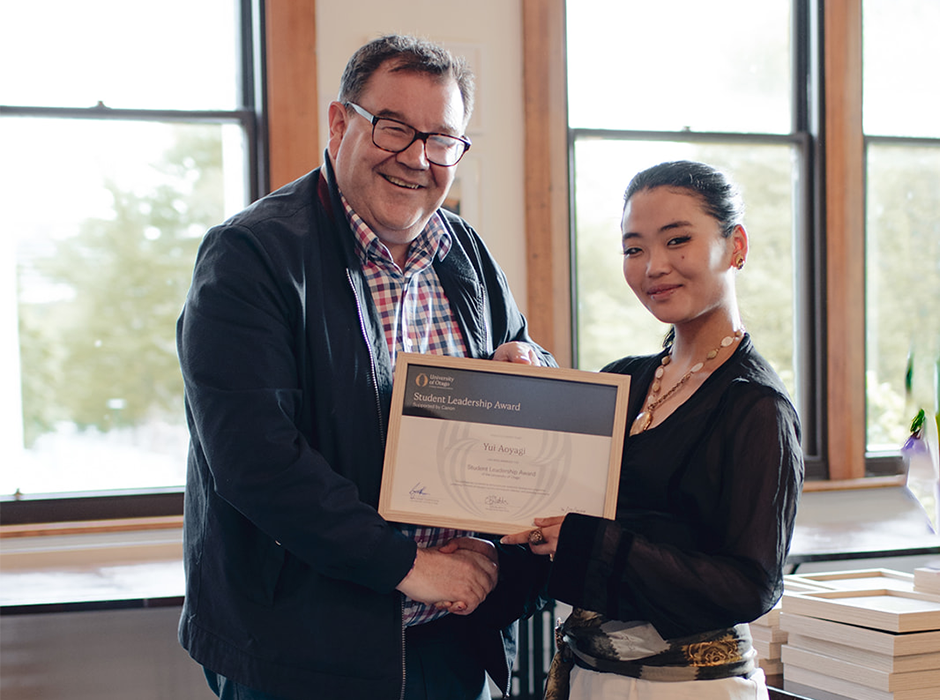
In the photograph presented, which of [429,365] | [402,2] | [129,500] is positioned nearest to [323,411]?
[429,365]

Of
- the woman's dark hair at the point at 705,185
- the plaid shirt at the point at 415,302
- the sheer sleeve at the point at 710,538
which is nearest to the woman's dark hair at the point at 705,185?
the woman's dark hair at the point at 705,185

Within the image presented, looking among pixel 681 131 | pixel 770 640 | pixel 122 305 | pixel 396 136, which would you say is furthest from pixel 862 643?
pixel 122 305

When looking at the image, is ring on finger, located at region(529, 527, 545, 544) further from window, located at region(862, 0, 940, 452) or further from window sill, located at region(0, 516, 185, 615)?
window, located at region(862, 0, 940, 452)

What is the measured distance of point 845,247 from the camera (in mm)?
3760

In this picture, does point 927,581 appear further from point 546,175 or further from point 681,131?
point 681,131

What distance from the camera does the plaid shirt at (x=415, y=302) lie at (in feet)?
4.85

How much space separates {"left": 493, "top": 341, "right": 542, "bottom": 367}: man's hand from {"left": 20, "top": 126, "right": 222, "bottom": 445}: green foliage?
75.5 inches

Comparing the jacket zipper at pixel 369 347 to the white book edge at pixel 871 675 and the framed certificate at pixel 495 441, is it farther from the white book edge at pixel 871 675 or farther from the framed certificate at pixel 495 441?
the white book edge at pixel 871 675

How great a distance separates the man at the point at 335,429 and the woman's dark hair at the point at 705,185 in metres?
0.34

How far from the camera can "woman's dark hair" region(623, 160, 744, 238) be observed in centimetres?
139

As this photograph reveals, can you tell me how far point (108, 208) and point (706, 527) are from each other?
8.40 feet

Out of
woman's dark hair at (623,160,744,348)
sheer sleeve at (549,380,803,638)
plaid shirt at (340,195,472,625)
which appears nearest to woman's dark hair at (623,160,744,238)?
woman's dark hair at (623,160,744,348)

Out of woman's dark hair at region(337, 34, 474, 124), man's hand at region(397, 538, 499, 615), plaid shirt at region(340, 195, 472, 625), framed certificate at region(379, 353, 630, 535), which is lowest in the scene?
man's hand at region(397, 538, 499, 615)

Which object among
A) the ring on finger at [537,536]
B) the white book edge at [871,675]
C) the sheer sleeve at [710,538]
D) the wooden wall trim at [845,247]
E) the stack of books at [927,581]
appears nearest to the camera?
the sheer sleeve at [710,538]
